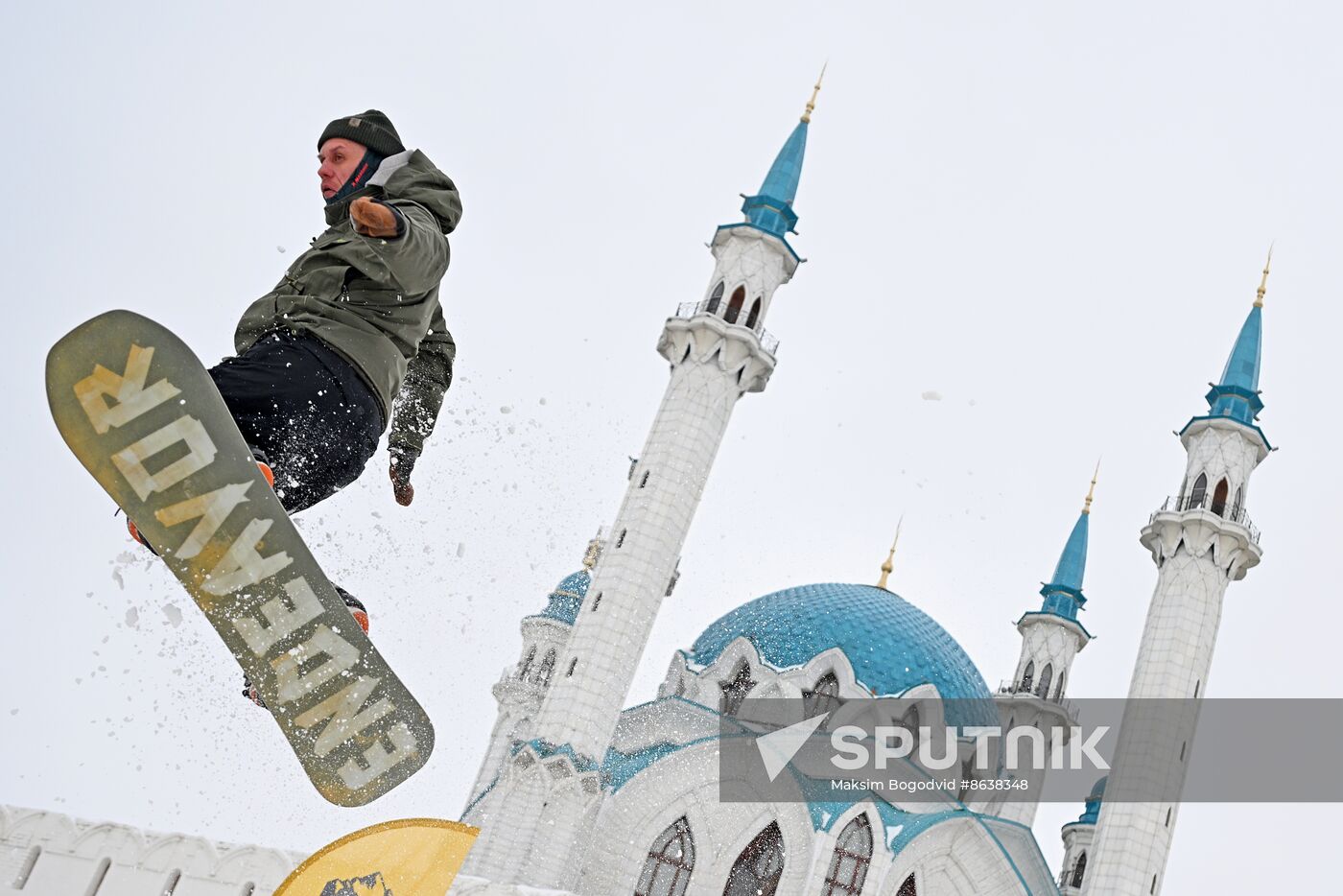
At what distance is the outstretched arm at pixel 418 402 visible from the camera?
13.1ft

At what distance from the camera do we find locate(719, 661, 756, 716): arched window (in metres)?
27.6

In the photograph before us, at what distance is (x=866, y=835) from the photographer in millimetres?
23766

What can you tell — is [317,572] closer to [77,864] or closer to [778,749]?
[77,864]

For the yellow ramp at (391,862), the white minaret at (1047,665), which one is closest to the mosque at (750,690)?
the white minaret at (1047,665)

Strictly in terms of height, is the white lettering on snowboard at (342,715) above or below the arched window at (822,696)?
below

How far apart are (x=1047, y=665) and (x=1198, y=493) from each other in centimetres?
760

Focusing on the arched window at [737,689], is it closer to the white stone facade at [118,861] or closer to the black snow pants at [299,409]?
the white stone facade at [118,861]

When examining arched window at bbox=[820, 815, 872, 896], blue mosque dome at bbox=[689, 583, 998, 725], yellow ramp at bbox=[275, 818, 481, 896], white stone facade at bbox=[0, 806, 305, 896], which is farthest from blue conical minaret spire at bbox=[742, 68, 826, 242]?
yellow ramp at bbox=[275, 818, 481, 896]

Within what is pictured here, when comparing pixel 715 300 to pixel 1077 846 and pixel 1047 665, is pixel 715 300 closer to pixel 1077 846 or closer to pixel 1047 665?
pixel 1047 665

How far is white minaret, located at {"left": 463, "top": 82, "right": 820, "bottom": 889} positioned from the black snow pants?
18.6m

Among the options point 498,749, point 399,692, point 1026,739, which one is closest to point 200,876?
point 399,692

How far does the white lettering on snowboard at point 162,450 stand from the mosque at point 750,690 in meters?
19.5

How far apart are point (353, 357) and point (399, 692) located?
2.62ft

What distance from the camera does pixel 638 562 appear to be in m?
23.8
